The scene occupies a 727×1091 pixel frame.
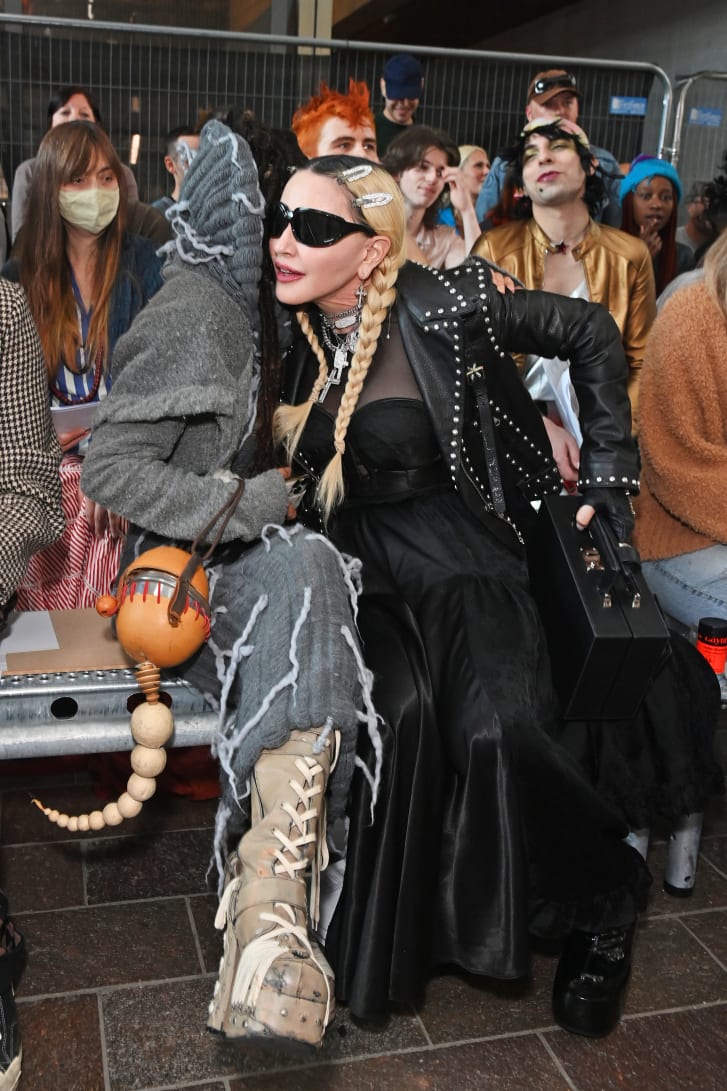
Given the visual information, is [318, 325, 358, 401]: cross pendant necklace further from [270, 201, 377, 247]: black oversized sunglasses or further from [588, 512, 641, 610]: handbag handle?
[588, 512, 641, 610]: handbag handle

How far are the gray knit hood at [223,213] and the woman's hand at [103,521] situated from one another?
843mm

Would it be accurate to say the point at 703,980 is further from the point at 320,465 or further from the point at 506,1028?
the point at 320,465

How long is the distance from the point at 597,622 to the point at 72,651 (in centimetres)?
114

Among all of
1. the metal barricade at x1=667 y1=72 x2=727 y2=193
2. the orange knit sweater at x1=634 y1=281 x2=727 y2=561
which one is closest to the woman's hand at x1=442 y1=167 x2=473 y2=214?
the orange knit sweater at x1=634 y1=281 x2=727 y2=561

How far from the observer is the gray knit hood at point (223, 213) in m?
2.38

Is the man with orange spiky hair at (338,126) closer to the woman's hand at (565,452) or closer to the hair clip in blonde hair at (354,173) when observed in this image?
the woman's hand at (565,452)

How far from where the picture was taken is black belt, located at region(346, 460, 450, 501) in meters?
2.62

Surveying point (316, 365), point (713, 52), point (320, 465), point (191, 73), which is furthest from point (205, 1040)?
point (713, 52)

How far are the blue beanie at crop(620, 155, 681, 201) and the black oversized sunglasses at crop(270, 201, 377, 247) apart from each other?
3673 millimetres

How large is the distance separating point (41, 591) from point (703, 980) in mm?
2014

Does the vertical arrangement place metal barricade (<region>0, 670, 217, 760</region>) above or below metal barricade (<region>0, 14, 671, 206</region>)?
below

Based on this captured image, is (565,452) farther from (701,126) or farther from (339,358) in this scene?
(701,126)

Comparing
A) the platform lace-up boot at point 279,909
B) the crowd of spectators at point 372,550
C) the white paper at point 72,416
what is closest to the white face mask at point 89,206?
the white paper at point 72,416

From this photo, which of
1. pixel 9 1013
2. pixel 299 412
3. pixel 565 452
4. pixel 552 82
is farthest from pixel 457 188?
pixel 9 1013
